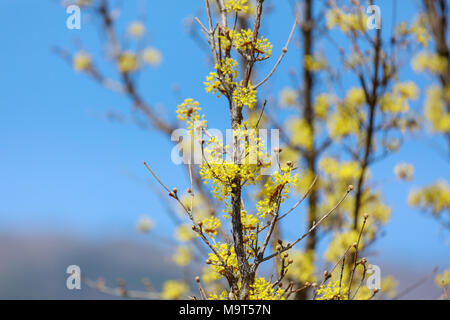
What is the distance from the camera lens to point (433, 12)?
3.94 m

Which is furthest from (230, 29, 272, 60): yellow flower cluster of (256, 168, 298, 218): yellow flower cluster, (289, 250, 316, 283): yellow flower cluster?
(289, 250, 316, 283): yellow flower cluster

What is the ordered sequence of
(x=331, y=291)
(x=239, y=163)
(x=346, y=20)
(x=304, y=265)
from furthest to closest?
(x=304, y=265) → (x=346, y=20) → (x=331, y=291) → (x=239, y=163)

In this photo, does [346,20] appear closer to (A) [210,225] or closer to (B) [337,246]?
(B) [337,246]

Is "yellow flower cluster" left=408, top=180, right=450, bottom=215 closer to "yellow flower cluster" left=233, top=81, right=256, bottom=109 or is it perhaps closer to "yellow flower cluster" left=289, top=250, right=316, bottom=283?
"yellow flower cluster" left=289, top=250, right=316, bottom=283

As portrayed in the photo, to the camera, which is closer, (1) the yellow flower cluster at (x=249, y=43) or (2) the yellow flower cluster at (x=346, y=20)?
(1) the yellow flower cluster at (x=249, y=43)

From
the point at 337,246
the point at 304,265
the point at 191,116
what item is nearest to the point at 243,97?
the point at 191,116

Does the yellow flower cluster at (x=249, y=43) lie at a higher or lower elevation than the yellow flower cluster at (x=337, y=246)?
higher

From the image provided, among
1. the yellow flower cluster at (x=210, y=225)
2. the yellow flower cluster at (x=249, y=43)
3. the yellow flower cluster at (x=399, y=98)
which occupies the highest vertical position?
the yellow flower cluster at (x=399, y=98)

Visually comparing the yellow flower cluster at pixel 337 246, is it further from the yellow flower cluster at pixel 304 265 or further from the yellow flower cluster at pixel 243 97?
the yellow flower cluster at pixel 243 97

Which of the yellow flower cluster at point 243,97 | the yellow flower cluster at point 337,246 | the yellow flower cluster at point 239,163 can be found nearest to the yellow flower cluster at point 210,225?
the yellow flower cluster at point 239,163

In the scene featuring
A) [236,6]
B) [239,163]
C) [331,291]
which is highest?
[236,6]

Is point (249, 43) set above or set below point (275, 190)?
above

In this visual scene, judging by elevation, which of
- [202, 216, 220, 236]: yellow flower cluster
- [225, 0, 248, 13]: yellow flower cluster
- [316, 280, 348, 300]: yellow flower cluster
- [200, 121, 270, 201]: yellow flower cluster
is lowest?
[316, 280, 348, 300]: yellow flower cluster
